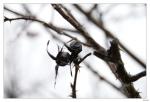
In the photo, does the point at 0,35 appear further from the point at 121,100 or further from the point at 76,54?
the point at 76,54

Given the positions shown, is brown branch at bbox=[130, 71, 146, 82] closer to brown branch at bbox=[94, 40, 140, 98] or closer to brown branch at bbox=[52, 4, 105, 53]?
brown branch at bbox=[94, 40, 140, 98]

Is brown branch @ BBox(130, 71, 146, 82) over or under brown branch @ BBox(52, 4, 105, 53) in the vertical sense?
under

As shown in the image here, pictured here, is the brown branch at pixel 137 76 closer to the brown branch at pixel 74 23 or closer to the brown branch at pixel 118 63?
the brown branch at pixel 118 63

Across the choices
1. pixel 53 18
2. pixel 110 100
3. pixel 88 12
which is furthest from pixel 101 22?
pixel 110 100

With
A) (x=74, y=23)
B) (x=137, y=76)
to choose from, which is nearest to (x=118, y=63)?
(x=137, y=76)

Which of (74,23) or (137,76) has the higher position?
(74,23)

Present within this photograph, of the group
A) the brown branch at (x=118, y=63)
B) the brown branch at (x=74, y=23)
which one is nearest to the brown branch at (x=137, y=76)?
the brown branch at (x=118, y=63)

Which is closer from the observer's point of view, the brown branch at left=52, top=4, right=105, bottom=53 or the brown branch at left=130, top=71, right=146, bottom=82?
the brown branch at left=130, top=71, right=146, bottom=82

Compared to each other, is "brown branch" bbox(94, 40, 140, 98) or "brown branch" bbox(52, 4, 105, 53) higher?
"brown branch" bbox(52, 4, 105, 53)

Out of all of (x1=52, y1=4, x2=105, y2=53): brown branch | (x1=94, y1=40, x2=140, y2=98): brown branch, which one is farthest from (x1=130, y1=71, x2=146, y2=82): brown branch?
(x1=52, y1=4, x2=105, y2=53): brown branch

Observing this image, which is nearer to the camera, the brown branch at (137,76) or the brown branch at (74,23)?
the brown branch at (137,76)

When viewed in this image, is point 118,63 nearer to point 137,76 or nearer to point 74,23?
point 137,76

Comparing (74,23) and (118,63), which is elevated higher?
(74,23)
